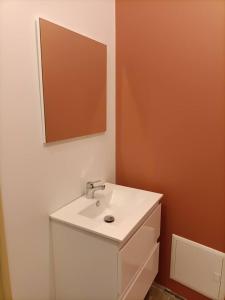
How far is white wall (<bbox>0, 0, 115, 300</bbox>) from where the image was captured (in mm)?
1034

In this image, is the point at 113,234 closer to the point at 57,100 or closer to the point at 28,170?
the point at 28,170

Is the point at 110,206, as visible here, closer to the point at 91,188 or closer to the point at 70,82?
the point at 91,188

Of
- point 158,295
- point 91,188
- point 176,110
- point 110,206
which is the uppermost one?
point 176,110

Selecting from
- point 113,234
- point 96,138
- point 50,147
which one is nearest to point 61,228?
point 113,234

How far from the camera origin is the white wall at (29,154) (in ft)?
3.39

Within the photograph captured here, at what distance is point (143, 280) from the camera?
149cm

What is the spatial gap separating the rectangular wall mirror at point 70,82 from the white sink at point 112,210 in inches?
17.0

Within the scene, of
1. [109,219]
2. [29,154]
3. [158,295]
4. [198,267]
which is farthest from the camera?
[158,295]

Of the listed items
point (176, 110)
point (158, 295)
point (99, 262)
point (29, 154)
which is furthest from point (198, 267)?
point (29, 154)

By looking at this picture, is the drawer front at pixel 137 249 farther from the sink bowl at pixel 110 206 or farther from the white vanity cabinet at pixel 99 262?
the sink bowl at pixel 110 206

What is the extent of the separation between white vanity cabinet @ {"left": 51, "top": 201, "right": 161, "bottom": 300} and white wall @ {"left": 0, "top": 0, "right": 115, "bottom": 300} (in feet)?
0.28

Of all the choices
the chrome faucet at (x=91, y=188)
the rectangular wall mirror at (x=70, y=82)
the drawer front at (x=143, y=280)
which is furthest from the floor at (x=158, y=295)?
the rectangular wall mirror at (x=70, y=82)

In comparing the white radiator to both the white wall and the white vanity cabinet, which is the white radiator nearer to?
the white vanity cabinet

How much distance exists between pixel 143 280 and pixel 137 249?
305 millimetres
